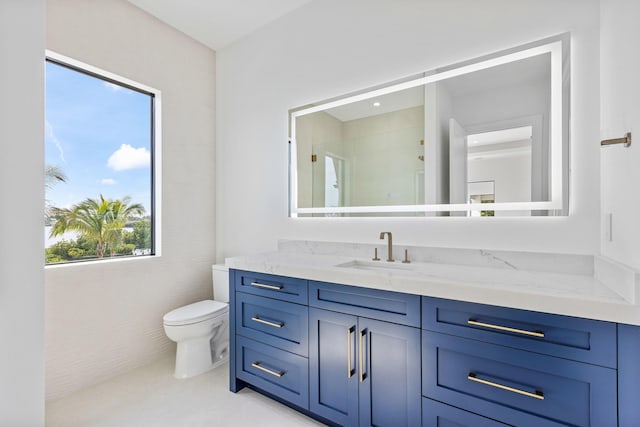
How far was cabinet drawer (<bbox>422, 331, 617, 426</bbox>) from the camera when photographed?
98 cm

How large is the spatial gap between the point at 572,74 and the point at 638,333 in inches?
47.4

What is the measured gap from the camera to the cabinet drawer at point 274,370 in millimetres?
1643

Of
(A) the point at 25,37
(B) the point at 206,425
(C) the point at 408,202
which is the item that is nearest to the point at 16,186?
(A) the point at 25,37

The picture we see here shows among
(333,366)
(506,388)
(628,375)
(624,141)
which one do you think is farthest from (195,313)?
(624,141)

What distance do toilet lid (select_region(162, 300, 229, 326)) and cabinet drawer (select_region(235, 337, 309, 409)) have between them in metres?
0.39

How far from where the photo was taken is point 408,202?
1.91 metres

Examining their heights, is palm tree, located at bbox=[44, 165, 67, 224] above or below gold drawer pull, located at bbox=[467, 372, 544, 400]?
above

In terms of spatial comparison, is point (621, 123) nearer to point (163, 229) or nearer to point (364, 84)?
point (364, 84)

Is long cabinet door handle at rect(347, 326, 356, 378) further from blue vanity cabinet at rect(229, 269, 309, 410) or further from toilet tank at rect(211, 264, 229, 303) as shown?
toilet tank at rect(211, 264, 229, 303)

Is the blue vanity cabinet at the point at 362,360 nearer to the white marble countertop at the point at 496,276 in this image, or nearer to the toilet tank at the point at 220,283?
the white marble countertop at the point at 496,276

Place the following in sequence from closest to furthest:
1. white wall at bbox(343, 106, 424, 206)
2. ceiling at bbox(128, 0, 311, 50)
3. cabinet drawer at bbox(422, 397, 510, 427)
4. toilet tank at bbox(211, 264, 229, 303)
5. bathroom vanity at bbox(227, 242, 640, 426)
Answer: bathroom vanity at bbox(227, 242, 640, 426) < cabinet drawer at bbox(422, 397, 510, 427) < white wall at bbox(343, 106, 424, 206) < ceiling at bbox(128, 0, 311, 50) < toilet tank at bbox(211, 264, 229, 303)

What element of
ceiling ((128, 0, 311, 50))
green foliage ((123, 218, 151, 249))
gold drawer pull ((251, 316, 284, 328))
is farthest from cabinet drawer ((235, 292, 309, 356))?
ceiling ((128, 0, 311, 50))

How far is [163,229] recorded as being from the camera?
8.15 feet

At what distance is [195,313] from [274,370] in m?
0.81
